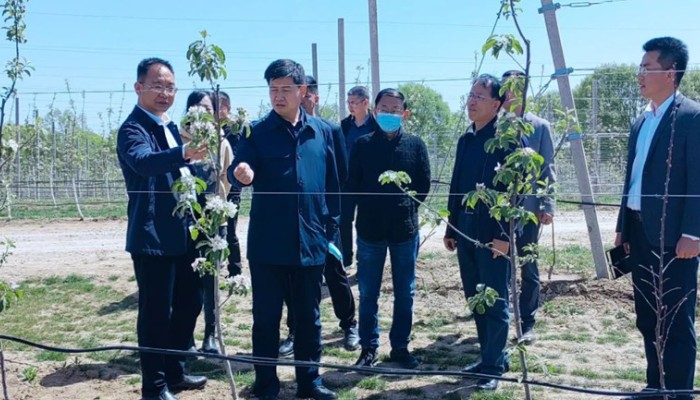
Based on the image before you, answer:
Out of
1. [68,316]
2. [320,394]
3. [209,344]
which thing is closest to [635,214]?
[320,394]

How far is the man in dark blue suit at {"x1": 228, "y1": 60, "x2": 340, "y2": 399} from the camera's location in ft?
12.3

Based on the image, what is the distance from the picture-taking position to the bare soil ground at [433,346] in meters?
4.15

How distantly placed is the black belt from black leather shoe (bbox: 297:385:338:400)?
1890 mm

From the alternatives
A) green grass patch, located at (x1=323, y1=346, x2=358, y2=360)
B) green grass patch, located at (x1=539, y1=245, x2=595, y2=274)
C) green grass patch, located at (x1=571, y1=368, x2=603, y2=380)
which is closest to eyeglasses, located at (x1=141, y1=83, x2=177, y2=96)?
green grass patch, located at (x1=323, y1=346, x2=358, y2=360)

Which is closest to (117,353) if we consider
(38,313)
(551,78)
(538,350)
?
(38,313)

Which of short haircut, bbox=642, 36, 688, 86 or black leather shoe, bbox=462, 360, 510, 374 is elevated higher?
short haircut, bbox=642, 36, 688, 86

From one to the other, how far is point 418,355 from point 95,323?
2.93 m

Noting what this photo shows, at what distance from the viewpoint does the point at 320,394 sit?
3.88 meters

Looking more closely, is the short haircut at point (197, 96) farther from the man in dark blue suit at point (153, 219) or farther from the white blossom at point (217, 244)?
the white blossom at point (217, 244)

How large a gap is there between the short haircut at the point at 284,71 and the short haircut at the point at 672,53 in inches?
72.5

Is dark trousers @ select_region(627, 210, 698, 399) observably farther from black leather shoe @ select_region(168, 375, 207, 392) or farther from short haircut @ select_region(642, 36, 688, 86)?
black leather shoe @ select_region(168, 375, 207, 392)

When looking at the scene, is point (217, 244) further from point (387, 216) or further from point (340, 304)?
point (340, 304)

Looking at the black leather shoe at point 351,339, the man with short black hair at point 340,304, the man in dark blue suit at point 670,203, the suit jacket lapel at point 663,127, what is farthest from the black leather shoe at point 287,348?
the suit jacket lapel at point 663,127

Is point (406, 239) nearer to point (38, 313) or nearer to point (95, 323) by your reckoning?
point (95, 323)
